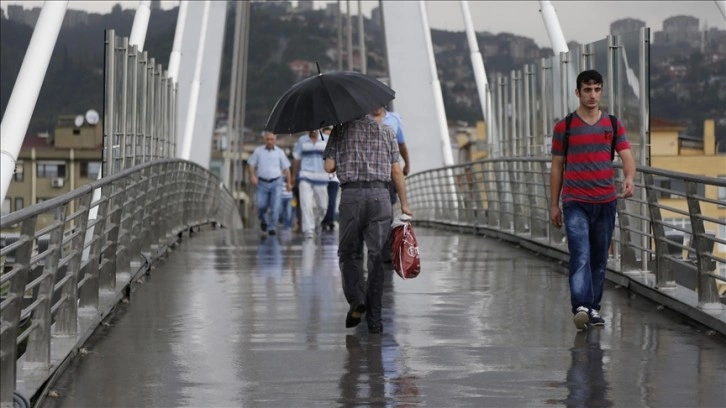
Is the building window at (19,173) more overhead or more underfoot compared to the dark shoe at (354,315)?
more overhead

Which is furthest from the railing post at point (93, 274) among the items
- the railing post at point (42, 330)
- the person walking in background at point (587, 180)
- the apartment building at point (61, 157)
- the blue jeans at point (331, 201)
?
the apartment building at point (61, 157)

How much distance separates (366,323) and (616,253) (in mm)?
3832

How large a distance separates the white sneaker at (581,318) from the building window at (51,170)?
5025 cm

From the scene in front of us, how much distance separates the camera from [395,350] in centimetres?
952

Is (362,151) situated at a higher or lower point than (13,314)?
higher

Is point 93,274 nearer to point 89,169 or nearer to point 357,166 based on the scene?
point 357,166

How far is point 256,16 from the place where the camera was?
116062 mm

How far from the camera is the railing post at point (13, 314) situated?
6926 mm

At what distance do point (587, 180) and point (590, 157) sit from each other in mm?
149

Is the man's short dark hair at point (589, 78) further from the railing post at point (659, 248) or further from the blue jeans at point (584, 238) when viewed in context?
the railing post at point (659, 248)

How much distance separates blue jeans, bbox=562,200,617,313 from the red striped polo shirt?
81 millimetres

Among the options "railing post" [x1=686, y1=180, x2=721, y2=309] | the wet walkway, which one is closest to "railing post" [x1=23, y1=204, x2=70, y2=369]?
the wet walkway

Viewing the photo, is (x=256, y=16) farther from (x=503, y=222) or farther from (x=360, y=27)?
(x=503, y=222)

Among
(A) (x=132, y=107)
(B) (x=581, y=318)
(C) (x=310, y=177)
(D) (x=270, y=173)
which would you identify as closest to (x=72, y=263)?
(B) (x=581, y=318)
